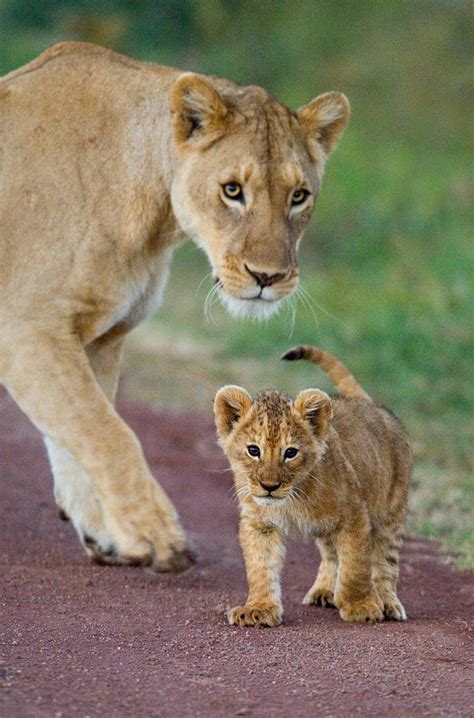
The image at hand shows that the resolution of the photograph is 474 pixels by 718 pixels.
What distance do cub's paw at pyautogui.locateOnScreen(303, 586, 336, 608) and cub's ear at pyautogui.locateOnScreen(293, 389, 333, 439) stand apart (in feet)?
2.06

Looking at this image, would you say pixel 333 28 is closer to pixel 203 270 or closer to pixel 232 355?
pixel 203 270

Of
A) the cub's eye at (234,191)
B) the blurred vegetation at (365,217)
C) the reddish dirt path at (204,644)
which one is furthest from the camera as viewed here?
the blurred vegetation at (365,217)

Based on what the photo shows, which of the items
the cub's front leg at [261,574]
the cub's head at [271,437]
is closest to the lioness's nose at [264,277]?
the cub's head at [271,437]

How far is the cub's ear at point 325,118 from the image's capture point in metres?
5.46

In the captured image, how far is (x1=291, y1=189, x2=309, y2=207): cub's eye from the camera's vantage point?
17.1 feet

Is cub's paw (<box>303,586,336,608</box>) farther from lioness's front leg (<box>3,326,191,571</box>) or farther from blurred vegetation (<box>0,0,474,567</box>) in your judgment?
blurred vegetation (<box>0,0,474,567</box>)

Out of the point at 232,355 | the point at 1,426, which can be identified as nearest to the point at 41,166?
the point at 1,426

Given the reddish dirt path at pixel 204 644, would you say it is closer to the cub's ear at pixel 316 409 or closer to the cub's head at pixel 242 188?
the cub's ear at pixel 316 409

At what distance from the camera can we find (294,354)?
17.4 feet

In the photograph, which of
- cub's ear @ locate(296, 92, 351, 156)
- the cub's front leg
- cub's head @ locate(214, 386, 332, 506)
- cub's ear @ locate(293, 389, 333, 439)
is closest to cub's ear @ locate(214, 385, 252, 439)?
cub's head @ locate(214, 386, 332, 506)

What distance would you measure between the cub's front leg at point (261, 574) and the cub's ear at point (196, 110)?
4.64ft

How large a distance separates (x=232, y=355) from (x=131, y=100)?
5639mm

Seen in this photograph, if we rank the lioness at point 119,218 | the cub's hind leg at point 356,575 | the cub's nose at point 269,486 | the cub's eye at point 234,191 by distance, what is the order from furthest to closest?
the cub's eye at point 234,191
the lioness at point 119,218
the cub's hind leg at point 356,575
the cub's nose at point 269,486

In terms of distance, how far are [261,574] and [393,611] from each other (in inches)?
20.1
